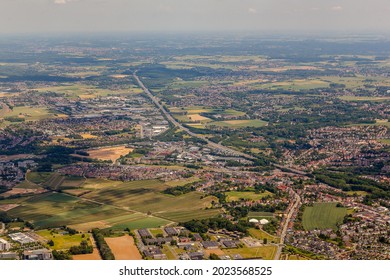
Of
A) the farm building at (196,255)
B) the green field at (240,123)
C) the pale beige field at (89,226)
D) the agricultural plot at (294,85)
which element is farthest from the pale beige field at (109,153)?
the agricultural plot at (294,85)

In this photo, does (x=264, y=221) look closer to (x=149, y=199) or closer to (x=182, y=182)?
(x=149, y=199)

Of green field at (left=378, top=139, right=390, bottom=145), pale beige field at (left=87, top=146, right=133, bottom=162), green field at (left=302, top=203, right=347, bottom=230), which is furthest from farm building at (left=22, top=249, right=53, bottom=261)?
green field at (left=378, top=139, right=390, bottom=145)

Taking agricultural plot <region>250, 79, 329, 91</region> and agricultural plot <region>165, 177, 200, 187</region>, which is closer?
agricultural plot <region>165, 177, 200, 187</region>

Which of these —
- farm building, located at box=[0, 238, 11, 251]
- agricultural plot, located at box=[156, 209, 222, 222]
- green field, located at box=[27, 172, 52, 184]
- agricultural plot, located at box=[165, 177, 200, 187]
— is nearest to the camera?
farm building, located at box=[0, 238, 11, 251]

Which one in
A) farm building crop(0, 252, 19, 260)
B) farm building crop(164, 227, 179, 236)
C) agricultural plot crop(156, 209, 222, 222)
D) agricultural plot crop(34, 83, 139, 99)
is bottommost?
agricultural plot crop(156, 209, 222, 222)

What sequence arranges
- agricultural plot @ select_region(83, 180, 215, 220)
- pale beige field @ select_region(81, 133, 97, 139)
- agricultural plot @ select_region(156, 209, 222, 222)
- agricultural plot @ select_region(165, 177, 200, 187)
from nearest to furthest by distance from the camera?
1. agricultural plot @ select_region(156, 209, 222, 222)
2. agricultural plot @ select_region(83, 180, 215, 220)
3. agricultural plot @ select_region(165, 177, 200, 187)
4. pale beige field @ select_region(81, 133, 97, 139)

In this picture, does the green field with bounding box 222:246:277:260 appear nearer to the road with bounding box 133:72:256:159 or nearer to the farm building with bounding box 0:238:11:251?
the farm building with bounding box 0:238:11:251

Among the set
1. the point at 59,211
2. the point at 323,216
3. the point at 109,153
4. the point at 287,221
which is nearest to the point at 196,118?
the point at 109,153
